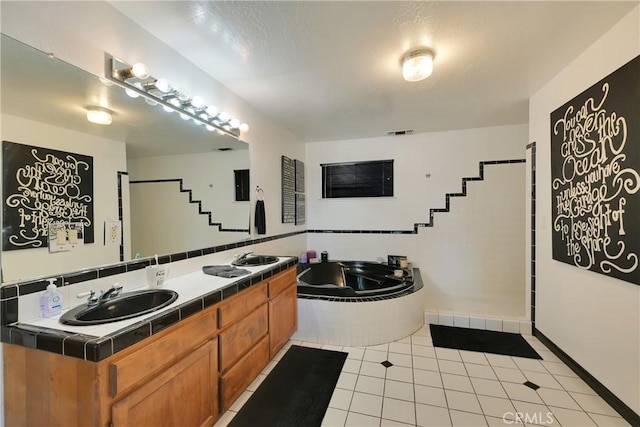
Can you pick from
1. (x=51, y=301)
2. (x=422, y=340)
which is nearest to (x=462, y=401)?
(x=422, y=340)

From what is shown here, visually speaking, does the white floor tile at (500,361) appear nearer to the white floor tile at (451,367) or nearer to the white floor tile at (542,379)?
Result: the white floor tile at (542,379)

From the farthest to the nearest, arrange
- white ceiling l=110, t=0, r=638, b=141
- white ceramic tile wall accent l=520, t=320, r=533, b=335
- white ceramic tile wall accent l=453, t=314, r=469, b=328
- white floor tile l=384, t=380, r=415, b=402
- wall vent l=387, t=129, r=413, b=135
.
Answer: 1. wall vent l=387, t=129, r=413, b=135
2. white ceramic tile wall accent l=453, t=314, r=469, b=328
3. white ceramic tile wall accent l=520, t=320, r=533, b=335
4. white floor tile l=384, t=380, r=415, b=402
5. white ceiling l=110, t=0, r=638, b=141

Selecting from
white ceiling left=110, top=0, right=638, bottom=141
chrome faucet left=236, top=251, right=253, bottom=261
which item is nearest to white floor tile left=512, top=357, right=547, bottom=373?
white ceiling left=110, top=0, right=638, bottom=141

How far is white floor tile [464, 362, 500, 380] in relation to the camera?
2.23 metres

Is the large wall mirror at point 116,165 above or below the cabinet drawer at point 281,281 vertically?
above

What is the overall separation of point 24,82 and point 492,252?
14.4 ft

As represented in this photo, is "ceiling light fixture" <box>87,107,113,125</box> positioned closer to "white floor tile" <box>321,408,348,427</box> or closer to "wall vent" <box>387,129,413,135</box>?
"white floor tile" <box>321,408,348,427</box>

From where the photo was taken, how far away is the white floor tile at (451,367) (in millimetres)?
2303

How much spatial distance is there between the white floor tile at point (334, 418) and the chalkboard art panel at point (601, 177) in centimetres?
191

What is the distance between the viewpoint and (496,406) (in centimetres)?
189

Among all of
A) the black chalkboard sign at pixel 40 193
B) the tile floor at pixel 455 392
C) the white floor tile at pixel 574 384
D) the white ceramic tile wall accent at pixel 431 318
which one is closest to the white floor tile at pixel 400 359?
the tile floor at pixel 455 392

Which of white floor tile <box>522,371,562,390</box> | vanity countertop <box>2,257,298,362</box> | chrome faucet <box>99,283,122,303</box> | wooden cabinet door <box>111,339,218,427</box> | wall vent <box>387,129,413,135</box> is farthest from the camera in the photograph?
wall vent <box>387,129,413,135</box>

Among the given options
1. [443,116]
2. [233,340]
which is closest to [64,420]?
[233,340]

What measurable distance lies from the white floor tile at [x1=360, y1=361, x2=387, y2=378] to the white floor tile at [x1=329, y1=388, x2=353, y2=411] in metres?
0.29
